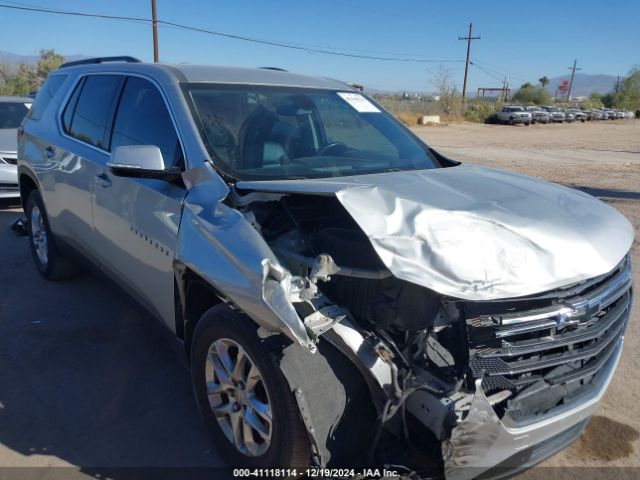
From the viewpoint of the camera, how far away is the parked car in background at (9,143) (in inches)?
309

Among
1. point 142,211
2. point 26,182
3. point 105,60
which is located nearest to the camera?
point 142,211

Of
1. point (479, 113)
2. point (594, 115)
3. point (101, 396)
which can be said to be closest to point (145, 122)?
point (101, 396)

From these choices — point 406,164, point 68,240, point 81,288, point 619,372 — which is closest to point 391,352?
point 406,164

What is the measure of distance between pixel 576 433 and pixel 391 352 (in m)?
0.98

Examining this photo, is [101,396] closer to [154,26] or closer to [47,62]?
[154,26]

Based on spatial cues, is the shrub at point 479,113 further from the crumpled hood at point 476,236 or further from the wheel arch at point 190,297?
the wheel arch at point 190,297

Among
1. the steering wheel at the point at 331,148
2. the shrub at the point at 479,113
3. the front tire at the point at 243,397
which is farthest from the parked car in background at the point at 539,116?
the front tire at the point at 243,397

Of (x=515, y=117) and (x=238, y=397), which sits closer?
(x=238, y=397)

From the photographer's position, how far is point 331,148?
3.27m

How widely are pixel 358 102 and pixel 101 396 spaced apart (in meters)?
2.56

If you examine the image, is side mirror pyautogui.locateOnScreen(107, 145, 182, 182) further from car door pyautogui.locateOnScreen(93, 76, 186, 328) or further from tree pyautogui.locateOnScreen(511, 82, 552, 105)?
tree pyautogui.locateOnScreen(511, 82, 552, 105)

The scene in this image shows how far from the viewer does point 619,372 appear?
3541 millimetres

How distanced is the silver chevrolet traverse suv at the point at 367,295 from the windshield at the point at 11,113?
7677 mm

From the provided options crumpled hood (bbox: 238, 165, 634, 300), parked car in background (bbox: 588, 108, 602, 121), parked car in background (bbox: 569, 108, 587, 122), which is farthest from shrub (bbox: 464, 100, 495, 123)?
crumpled hood (bbox: 238, 165, 634, 300)
